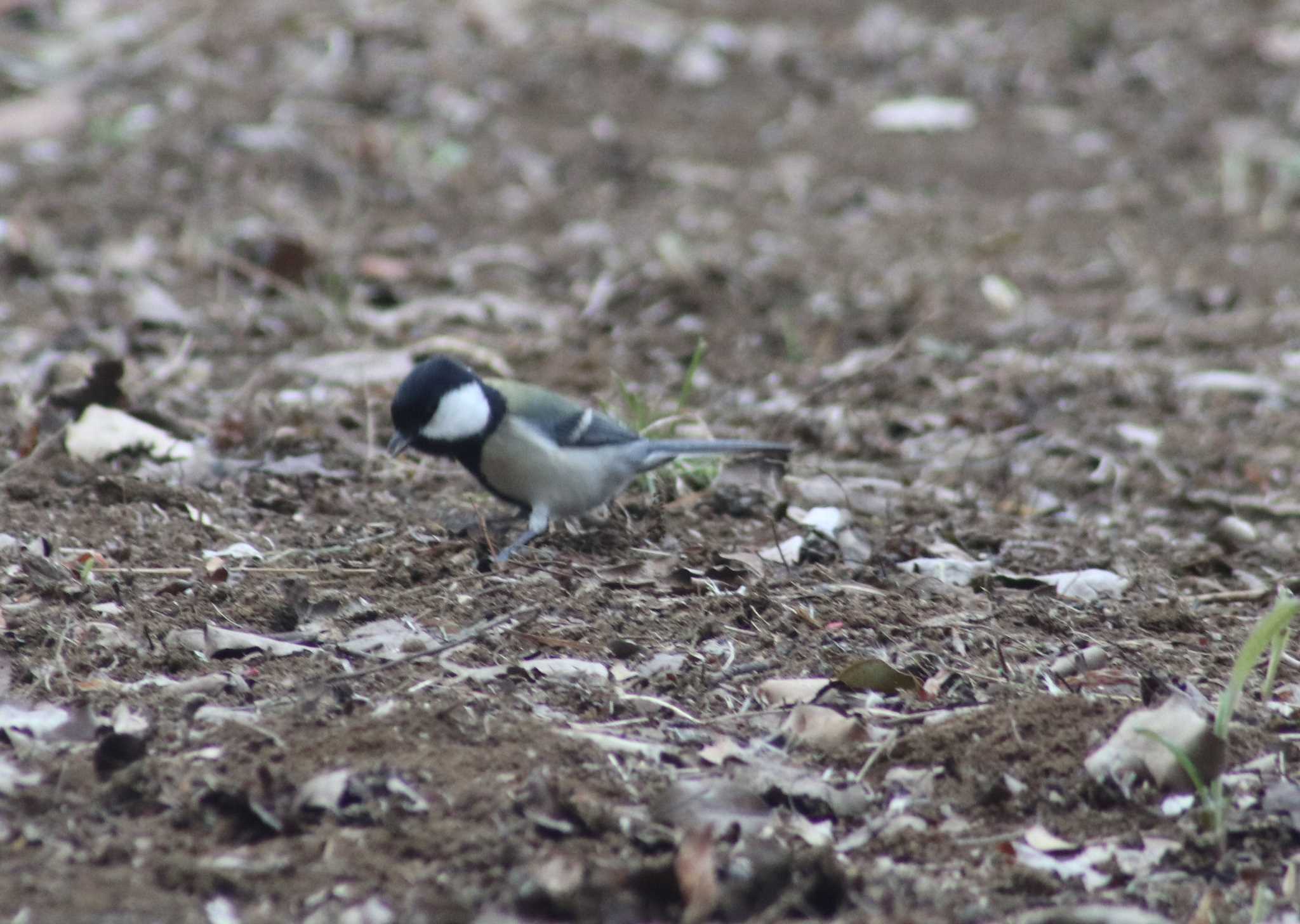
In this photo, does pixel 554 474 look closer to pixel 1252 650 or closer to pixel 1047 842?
pixel 1047 842

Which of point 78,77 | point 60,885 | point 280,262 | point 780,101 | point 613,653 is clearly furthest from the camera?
point 780,101

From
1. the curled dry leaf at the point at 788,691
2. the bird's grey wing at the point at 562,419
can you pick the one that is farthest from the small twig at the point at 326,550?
the curled dry leaf at the point at 788,691

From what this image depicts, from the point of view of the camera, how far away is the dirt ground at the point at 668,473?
2543 mm

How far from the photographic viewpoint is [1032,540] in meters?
4.38

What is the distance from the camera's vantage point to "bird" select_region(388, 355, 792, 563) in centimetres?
408

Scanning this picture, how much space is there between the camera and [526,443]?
420 centimetres

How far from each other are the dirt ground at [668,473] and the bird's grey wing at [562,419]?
26 centimetres

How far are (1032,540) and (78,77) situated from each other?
625 cm

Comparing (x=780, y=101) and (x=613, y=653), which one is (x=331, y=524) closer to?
(x=613, y=653)

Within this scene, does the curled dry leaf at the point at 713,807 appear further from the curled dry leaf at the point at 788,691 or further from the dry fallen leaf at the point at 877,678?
the dry fallen leaf at the point at 877,678

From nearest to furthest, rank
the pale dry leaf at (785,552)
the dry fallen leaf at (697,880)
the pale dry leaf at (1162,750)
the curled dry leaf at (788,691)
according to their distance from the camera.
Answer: the dry fallen leaf at (697,880)
the pale dry leaf at (1162,750)
the curled dry leaf at (788,691)
the pale dry leaf at (785,552)

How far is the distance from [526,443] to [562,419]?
0.52 ft

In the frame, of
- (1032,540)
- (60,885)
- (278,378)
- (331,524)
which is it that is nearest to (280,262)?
(278,378)

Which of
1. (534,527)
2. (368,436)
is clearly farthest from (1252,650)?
(368,436)
